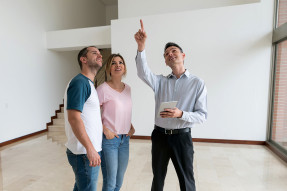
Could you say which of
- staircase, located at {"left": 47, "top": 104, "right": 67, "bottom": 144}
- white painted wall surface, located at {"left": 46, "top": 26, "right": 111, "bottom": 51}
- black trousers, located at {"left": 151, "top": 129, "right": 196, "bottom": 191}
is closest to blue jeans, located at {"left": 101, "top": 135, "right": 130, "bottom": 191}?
black trousers, located at {"left": 151, "top": 129, "right": 196, "bottom": 191}

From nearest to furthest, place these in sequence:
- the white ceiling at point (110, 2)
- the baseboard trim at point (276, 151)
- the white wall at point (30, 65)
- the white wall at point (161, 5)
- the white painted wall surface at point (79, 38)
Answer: the baseboard trim at point (276, 151)
the white wall at point (30, 65)
the white wall at point (161, 5)
the white painted wall surface at point (79, 38)
the white ceiling at point (110, 2)

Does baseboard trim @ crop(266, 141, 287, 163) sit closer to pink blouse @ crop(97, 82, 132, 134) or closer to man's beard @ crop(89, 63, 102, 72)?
pink blouse @ crop(97, 82, 132, 134)

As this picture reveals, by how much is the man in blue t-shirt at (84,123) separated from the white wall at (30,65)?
4.25 metres

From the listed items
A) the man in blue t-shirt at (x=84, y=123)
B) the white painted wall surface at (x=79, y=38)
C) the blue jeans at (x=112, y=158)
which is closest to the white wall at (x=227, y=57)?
the white painted wall surface at (x=79, y=38)

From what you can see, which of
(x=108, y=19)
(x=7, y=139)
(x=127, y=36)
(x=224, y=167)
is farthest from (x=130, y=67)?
(x=108, y=19)

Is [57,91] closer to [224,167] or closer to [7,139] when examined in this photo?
[7,139]

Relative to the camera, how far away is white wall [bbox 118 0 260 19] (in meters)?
4.90

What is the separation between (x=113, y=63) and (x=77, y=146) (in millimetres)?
723

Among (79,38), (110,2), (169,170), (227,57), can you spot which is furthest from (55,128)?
(110,2)

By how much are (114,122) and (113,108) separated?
0.12m

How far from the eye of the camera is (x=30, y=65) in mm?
5078

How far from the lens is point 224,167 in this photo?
119 inches

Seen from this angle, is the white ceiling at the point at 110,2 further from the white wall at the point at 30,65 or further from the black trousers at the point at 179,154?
the black trousers at the point at 179,154

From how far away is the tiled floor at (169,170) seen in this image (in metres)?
2.46
